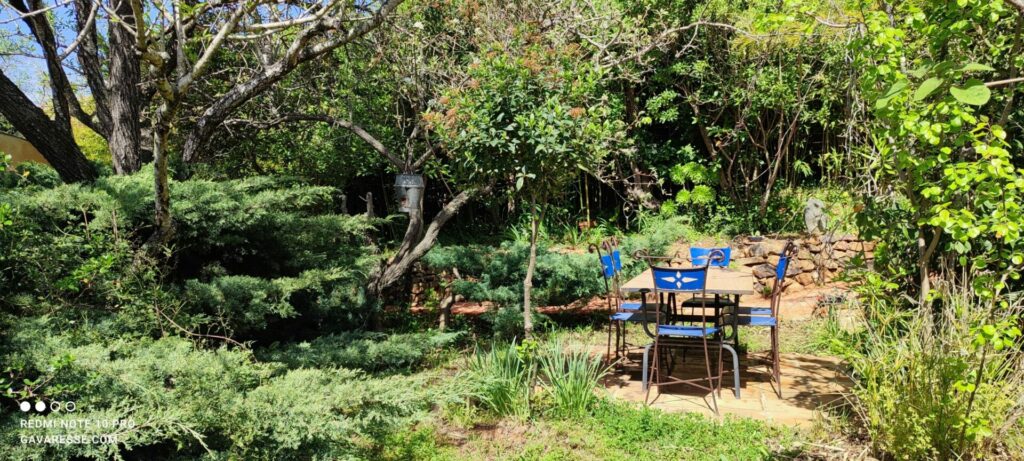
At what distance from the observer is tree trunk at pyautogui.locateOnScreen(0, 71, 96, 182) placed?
12.5 feet

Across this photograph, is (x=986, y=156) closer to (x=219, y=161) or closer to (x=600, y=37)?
(x=600, y=37)

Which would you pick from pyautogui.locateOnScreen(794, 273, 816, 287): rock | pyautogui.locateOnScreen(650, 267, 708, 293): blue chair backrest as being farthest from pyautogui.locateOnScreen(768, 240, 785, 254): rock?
pyautogui.locateOnScreen(650, 267, 708, 293): blue chair backrest

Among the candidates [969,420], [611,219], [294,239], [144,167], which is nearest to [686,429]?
[969,420]

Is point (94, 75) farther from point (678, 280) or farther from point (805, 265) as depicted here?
point (805, 265)

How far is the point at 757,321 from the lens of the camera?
407 centimetres

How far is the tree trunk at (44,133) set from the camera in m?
3.82

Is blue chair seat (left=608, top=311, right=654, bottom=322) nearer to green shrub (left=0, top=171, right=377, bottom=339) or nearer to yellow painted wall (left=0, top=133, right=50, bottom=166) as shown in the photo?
green shrub (left=0, top=171, right=377, bottom=339)

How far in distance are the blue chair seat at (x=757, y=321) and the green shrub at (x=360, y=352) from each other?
78.5 inches

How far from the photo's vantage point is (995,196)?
233cm

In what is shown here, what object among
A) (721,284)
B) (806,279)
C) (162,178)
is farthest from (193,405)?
(806,279)

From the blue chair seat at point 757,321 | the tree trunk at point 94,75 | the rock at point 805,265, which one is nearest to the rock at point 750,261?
the rock at point 805,265

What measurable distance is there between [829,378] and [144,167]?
4689 mm

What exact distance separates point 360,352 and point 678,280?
1994mm

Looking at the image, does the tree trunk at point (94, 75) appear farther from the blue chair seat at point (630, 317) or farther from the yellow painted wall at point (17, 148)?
the blue chair seat at point (630, 317)
